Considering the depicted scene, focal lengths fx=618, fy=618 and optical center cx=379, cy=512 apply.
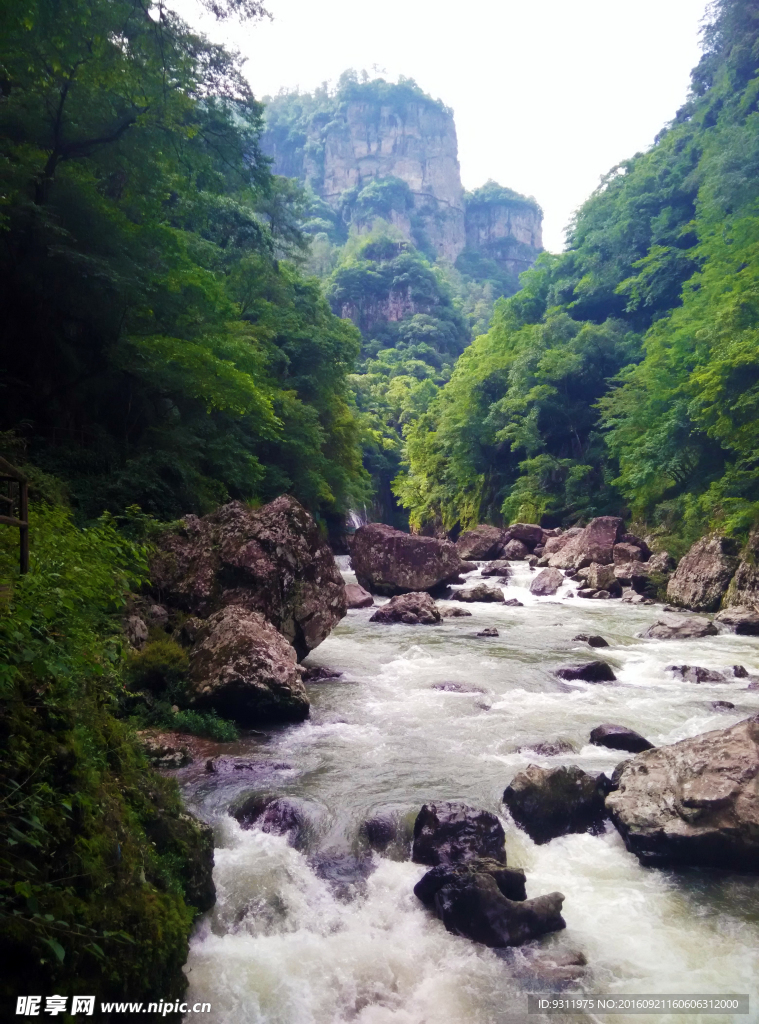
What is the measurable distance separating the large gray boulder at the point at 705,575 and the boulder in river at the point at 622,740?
12093 mm

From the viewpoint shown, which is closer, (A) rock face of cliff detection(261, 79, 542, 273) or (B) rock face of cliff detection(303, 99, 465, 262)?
(A) rock face of cliff detection(261, 79, 542, 273)

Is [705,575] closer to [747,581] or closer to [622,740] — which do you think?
[747,581]

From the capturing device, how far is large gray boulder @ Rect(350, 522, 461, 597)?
2175 centimetres

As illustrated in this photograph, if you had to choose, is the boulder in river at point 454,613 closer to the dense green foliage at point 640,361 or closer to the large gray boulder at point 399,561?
the large gray boulder at point 399,561

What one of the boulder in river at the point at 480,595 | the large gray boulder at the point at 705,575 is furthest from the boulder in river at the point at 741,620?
the boulder in river at the point at 480,595

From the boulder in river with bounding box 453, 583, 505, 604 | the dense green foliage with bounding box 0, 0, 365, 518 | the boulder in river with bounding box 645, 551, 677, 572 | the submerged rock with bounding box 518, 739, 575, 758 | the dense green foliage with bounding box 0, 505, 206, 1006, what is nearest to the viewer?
the dense green foliage with bounding box 0, 505, 206, 1006

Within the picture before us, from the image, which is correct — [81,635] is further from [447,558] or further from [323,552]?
[447,558]

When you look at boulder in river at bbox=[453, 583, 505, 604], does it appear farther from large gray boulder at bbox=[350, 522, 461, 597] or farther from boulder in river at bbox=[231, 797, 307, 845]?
boulder in river at bbox=[231, 797, 307, 845]

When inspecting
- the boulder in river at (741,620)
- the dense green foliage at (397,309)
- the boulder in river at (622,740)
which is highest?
the dense green foliage at (397,309)

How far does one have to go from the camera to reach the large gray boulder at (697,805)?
575 centimetres

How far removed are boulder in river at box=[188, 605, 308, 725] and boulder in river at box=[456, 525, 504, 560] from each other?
2365cm

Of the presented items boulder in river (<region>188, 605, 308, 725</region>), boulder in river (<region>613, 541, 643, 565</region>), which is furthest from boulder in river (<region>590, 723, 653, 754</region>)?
boulder in river (<region>613, 541, 643, 565</region>)

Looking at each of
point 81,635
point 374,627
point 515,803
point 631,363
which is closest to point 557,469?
point 631,363

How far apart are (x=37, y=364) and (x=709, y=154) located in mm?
42268
